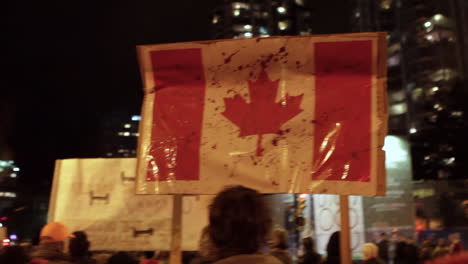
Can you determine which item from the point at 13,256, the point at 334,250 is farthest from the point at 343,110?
the point at 13,256

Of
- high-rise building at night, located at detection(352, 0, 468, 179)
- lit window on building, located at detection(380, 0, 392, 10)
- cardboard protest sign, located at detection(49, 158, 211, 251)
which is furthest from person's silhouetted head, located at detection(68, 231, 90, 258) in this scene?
lit window on building, located at detection(380, 0, 392, 10)

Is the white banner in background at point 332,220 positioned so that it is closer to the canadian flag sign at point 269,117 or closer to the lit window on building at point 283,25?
the canadian flag sign at point 269,117

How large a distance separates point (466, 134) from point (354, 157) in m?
31.3

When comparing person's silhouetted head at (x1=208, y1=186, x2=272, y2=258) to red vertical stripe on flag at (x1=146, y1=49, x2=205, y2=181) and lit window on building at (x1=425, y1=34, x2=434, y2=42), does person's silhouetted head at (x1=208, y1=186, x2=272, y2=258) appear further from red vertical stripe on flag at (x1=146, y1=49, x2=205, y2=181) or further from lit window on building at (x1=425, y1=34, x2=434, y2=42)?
lit window on building at (x1=425, y1=34, x2=434, y2=42)

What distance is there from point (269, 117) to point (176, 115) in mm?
875

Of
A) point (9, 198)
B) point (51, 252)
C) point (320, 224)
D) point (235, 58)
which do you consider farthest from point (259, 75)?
point (9, 198)

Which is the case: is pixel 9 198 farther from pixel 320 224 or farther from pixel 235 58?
pixel 235 58

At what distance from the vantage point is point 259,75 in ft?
13.8

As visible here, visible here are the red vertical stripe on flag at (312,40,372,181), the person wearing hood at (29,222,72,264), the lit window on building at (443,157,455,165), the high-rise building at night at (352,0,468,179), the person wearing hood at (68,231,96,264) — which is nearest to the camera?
the person wearing hood at (29,222,72,264)

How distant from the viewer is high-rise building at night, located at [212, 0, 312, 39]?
86.8m

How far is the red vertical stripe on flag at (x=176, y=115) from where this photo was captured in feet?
13.6

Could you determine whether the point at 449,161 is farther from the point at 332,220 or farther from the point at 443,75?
the point at 443,75

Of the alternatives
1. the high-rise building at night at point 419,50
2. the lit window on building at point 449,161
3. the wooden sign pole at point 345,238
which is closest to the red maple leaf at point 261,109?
the wooden sign pole at point 345,238

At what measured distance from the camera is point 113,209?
6.34 meters
